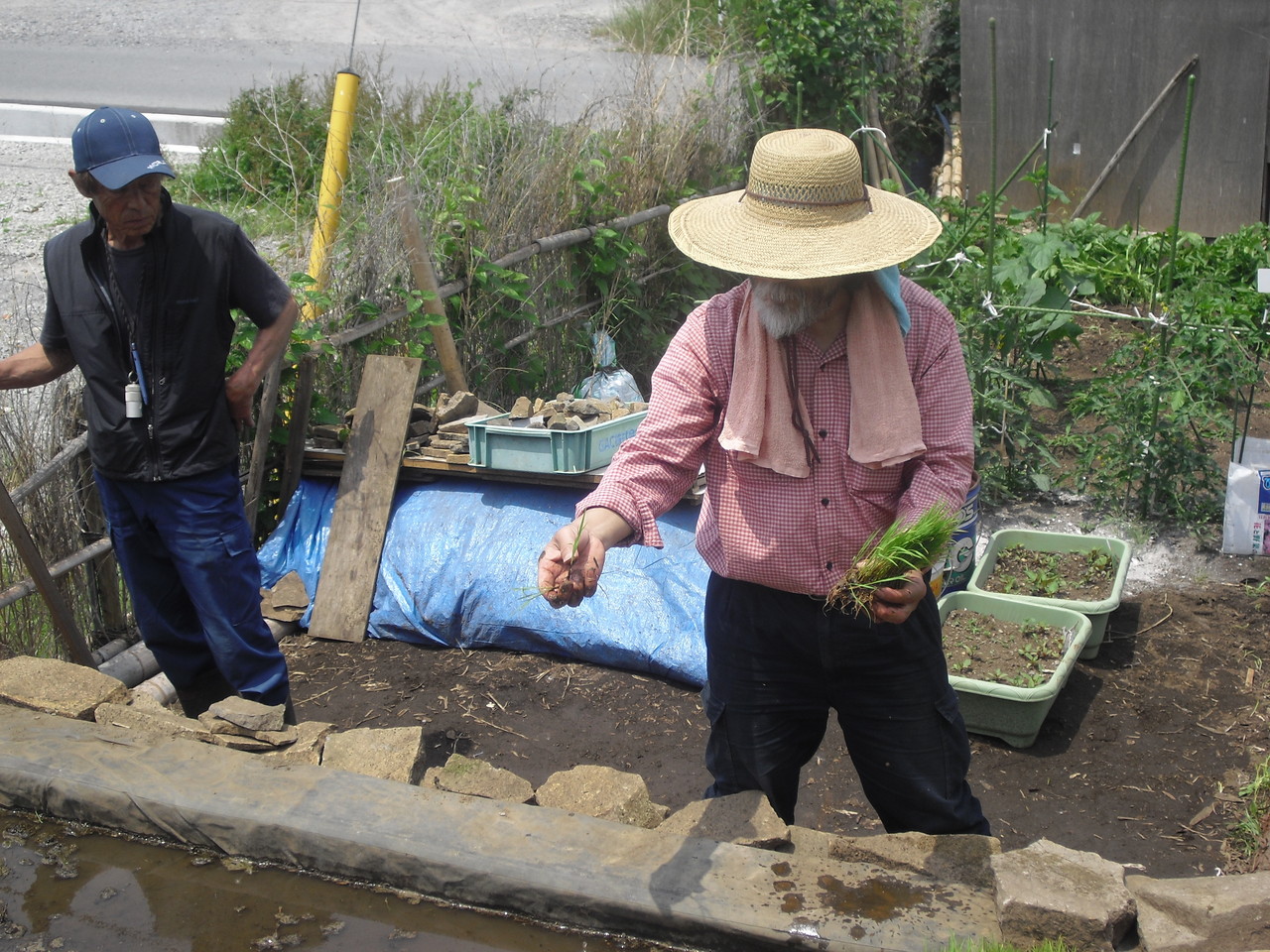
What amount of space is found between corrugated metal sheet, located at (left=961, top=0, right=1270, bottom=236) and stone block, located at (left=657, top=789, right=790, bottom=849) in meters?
7.83

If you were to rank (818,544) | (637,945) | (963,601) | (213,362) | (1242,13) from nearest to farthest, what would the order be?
(637,945) → (818,544) → (213,362) → (963,601) → (1242,13)

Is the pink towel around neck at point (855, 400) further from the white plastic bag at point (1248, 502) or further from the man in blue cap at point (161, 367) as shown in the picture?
the white plastic bag at point (1248, 502)

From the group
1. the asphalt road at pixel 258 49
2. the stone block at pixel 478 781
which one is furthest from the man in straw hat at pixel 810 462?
the asphalt road at pixel 258 49

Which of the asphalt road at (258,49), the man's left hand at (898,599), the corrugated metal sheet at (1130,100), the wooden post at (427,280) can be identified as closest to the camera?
the man's left hand at (898,599)

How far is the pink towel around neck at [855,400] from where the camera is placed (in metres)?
2.35

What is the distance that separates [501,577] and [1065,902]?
3089 millimetres

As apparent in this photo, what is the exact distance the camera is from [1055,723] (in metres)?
4.18

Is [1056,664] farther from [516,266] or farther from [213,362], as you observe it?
[516,266]

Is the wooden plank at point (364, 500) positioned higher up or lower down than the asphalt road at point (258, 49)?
lower down

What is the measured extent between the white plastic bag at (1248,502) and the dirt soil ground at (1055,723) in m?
0.12

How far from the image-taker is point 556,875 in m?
2.33

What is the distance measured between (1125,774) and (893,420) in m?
2.19

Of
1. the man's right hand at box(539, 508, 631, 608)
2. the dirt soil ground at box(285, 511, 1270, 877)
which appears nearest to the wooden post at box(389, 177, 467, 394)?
the dirt soil ground at box(285, 511, 1270, 877)

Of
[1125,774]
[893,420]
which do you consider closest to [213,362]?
[893,420]
